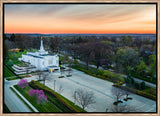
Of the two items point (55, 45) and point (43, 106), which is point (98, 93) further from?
point (55, 45)

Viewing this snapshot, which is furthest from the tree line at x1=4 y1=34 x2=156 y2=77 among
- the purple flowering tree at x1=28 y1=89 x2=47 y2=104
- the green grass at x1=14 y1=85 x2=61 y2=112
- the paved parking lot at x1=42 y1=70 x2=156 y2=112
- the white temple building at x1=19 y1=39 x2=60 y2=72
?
the green grass at x1=14 y1=85 x2=61 y2=112

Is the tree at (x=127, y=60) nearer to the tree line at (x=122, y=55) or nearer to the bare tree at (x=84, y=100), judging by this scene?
the tree line at (x=122, y=55)

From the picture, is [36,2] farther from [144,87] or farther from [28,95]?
[144,87]

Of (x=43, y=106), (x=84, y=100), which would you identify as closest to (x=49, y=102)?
(x=43, y=106)

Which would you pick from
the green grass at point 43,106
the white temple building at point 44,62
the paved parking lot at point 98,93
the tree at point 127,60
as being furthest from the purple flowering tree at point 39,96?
the tree at point 127,60

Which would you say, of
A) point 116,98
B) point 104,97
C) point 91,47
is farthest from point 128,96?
point 91,47

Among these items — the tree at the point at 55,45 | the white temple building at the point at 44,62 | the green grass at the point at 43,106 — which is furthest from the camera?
the tree at the point at 55,45

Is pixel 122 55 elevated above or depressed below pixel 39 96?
above

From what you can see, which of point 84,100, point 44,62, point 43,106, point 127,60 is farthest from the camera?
point 127,60

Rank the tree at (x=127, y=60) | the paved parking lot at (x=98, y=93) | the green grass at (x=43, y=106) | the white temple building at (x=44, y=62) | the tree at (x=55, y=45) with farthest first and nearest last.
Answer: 1. the tree at (x=55, y=45)
2. the white temple building at (x=44, y=62)
3. the tree at (x=127, y=60)
4. the paved parking lot at (x=98, y=93)
5. the green grass at (x=43, y=106)
